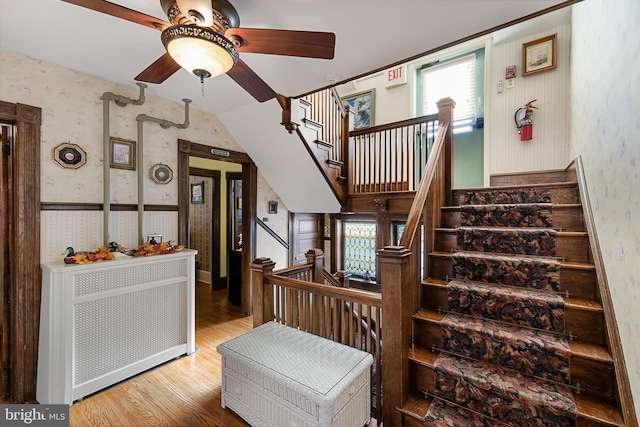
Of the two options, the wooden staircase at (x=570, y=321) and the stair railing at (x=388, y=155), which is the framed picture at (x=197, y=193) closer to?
the stair railing at (x=388, y=155)

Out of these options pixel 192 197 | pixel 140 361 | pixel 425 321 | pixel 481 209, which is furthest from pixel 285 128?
pixel 192 197

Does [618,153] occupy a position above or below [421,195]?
above

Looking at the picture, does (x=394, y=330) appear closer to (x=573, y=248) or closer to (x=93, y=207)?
(x=573, y=248)

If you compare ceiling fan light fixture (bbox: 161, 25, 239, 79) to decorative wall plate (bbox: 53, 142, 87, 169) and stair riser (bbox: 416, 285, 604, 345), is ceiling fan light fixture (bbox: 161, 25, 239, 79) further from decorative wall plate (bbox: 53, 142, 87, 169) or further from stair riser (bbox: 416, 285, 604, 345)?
stair riser (bbox: 416, 285, 604, 345)

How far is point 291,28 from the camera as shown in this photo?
174cm

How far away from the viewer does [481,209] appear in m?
2.44

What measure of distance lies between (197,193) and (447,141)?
4.47 metres

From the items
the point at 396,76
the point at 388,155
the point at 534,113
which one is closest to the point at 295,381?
the point at 388,155

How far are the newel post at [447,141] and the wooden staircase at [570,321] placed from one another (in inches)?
11.1

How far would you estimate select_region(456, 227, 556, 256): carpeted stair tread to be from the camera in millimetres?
2002

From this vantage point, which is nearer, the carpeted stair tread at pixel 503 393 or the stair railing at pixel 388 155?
the carpeted stair tread at pixel 503 393

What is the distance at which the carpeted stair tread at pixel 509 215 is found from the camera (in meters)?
2.20

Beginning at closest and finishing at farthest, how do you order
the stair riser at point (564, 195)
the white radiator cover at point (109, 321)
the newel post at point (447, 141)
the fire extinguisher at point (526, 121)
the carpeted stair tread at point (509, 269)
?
the carpeted stair tread at point (509, 269)
the white radiator cover at point (109, 321)
the stair riser at point (564, 195)
the newel post at point (447, 141)
the fire extinguisher at point (526, 121)

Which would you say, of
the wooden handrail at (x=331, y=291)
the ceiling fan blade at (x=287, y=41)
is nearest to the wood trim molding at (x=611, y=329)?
the wooden handrail at (x=331, y=291)
